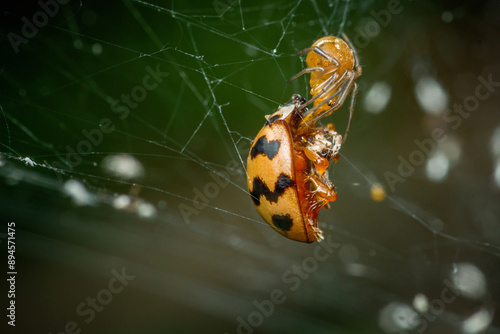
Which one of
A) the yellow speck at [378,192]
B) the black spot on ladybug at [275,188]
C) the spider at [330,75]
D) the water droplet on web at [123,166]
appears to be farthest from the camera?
the yellow speck at [378,192]

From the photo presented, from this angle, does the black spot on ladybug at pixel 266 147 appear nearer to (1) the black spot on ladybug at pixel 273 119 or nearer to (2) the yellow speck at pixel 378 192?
(1) the black spot on ladybug at pixel 273 119

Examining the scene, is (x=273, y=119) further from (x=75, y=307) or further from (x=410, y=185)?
(x=410, y=185)

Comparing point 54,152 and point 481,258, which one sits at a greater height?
point 54,152

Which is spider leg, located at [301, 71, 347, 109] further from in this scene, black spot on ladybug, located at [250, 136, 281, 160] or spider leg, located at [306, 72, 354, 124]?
black spot on ladybug, located at [250, 136, 281, 160]

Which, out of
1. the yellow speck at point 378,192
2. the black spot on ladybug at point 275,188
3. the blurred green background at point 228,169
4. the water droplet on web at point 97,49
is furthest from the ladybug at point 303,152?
the yellow speck at point 378,192

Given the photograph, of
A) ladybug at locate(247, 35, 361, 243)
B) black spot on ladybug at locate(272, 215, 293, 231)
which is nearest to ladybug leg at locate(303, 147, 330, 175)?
ladybug at locate(247, 35, 361, 243)

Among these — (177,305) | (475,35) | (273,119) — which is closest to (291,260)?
(177,305)

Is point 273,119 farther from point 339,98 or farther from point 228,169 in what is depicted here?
point 228,169
